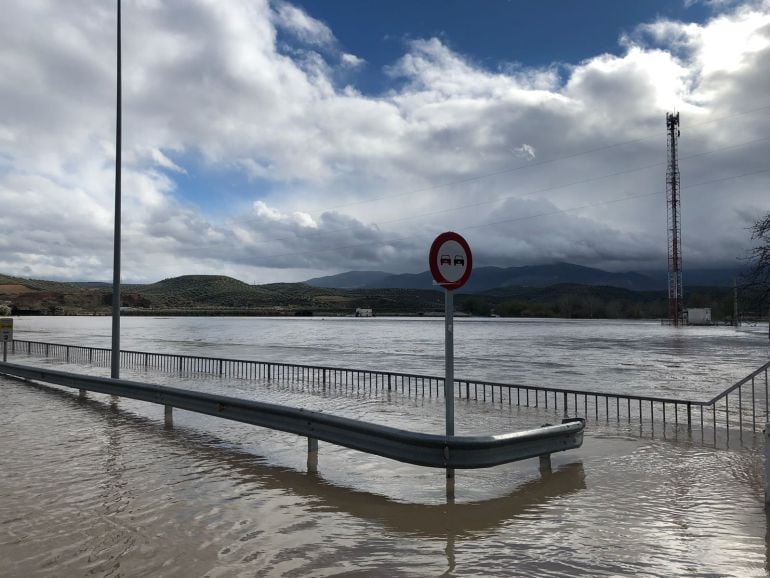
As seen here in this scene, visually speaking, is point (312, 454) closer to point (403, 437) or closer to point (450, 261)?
point (403, 437)

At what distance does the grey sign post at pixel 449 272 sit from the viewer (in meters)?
7.38

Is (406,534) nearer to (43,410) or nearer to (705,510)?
(705,510)

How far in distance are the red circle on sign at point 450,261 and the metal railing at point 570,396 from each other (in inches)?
240

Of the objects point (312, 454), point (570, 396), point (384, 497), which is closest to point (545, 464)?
point (384, 497)

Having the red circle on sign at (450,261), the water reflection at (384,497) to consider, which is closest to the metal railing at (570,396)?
the water reflection at (384,497)

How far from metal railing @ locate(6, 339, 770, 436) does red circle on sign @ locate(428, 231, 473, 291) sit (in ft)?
20.0

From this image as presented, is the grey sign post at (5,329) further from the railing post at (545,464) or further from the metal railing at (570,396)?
the railing post at (545,464)

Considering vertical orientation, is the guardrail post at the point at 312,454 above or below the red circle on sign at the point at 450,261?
below

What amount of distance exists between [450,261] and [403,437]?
2234 mm

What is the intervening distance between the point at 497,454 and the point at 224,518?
127 inches

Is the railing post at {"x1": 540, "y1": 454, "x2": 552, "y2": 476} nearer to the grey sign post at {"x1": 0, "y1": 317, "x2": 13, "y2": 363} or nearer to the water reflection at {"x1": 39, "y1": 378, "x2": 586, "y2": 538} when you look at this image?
the water reflection at {"x1": 39, "y1": 378, "x2": 586, "y2": 538}

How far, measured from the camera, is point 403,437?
24.2 ft

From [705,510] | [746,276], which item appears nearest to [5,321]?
[705,510]

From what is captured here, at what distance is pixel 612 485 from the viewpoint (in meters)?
7.71
